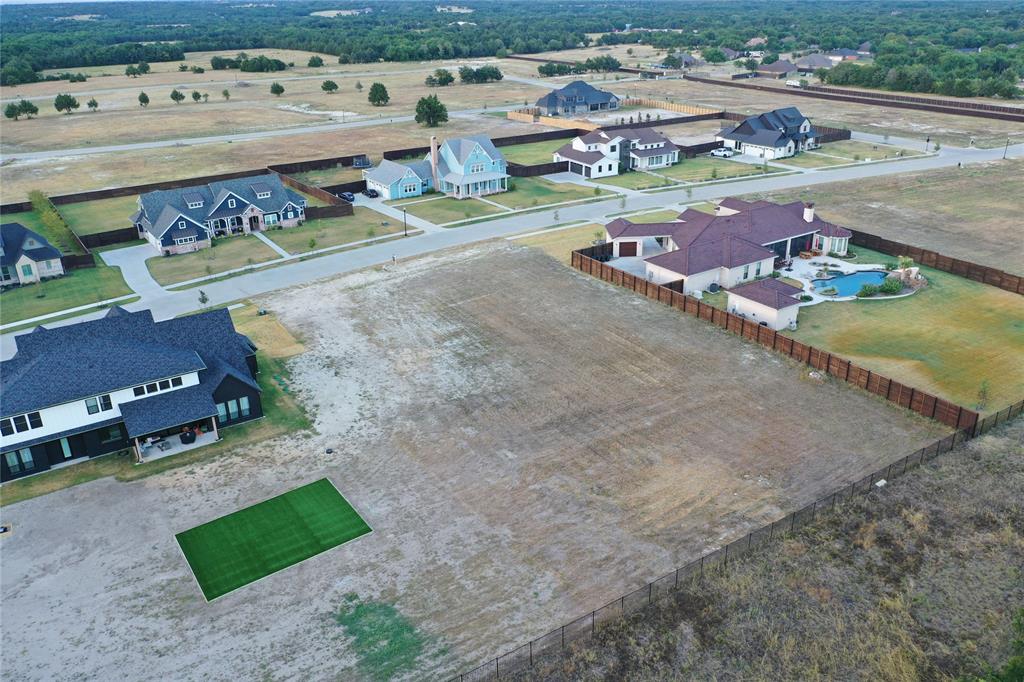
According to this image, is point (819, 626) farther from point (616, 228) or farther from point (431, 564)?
point (616, 228)

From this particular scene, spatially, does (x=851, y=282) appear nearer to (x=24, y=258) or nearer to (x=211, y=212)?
(x=211, y=212)

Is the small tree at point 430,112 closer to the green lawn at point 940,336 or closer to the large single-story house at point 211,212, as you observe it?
the large single-story house at point 211,212

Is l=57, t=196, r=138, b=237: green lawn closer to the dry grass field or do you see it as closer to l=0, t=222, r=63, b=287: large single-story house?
l=0, t=222, r=63, b=287: large single-story house

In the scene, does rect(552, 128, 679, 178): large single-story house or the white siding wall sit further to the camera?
rect(552, 128, 679, 178): large single-story house

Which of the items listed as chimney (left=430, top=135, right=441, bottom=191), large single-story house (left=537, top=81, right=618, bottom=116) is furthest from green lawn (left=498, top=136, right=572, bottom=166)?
large single-story house (left=537, top=81, right=618, bottom=116)

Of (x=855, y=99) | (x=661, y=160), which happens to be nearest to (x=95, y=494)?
(x=661, y=160)

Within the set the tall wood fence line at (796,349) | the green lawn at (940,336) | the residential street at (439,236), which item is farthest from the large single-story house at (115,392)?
the green lawn at (940,336)
